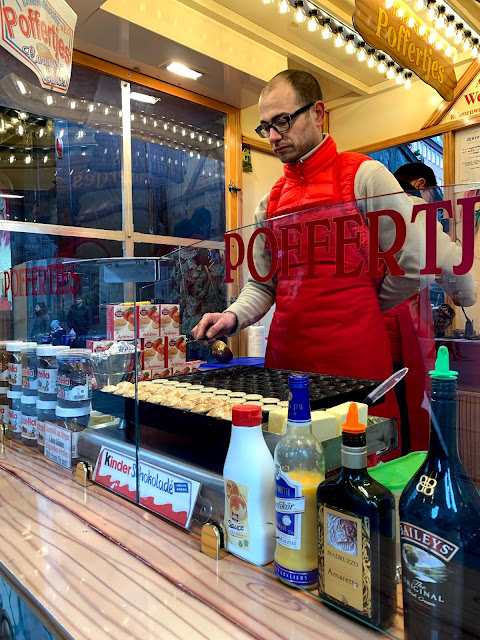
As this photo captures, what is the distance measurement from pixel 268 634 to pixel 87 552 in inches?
13.9

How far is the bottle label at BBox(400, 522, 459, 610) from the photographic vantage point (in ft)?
1.59

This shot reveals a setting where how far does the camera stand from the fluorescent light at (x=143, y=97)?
3.62 metres

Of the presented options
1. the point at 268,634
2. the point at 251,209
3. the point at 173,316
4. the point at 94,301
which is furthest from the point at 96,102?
the point at 268,634

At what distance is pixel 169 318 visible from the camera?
1.10m

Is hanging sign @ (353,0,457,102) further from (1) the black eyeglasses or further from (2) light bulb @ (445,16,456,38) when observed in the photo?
(1) the black eyeglasses

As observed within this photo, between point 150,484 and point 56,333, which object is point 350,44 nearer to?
point 56,333

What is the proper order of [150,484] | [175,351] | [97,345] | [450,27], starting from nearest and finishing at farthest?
[150,484]
[175,351]
[97,345]
[450,27]

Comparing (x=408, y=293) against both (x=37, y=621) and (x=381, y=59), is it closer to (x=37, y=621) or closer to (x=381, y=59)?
(x=37, y=621)

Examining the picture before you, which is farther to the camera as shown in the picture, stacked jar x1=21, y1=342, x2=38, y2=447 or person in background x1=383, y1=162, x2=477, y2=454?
stacked jar x1=21, y1=342, x2=38, y2=447

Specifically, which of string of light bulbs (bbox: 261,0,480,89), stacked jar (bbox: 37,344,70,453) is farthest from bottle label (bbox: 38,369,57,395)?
string of light bulbs (bbox: 261,0,480,89)

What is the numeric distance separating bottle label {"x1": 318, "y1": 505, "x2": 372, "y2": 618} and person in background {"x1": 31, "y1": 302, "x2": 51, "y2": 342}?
1085 millimetres

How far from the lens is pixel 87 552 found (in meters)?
0.80

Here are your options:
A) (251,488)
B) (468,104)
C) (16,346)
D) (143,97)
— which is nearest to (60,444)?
(16,346)

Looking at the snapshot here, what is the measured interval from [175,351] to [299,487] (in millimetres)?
629
